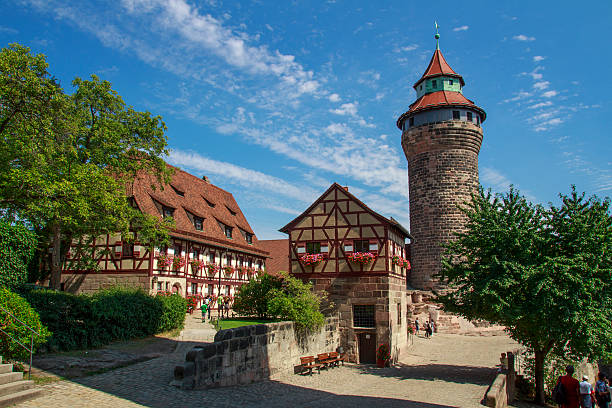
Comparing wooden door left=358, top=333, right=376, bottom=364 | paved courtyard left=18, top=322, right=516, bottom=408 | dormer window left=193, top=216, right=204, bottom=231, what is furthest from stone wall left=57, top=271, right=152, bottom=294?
wooden door left=358, top=333, right=376, bottom=364

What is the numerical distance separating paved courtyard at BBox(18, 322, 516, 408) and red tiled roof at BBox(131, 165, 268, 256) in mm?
10974

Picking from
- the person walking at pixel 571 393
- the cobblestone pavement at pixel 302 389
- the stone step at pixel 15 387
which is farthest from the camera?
the person walking at pixel 571 393

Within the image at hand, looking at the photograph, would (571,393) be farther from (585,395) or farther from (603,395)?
(603,395)

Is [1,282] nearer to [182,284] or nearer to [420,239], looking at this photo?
[182,284]

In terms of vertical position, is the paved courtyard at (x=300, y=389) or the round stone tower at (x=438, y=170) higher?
the round stone tower at (x=438, y=170)

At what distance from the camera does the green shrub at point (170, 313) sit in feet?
63.3

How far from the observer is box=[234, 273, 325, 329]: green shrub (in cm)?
1800

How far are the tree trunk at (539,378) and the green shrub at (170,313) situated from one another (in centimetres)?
1377

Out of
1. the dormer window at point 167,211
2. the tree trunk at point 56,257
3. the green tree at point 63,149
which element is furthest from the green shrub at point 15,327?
the dormer window at point 167,211

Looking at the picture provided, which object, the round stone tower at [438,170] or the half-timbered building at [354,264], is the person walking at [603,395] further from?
the round stone tower at [438,170]

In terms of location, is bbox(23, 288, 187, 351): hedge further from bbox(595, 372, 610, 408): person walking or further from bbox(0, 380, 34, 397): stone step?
bbox(595, 372, 610, 408): person walking

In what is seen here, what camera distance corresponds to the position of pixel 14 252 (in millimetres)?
13508

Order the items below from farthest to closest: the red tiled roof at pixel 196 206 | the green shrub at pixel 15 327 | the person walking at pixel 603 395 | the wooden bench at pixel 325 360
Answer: the red tiled roof at pixel 196 206
the wooden bench at pixel 325 360
the person walking at pixel 603 395
the green shrub at pixel 15 327

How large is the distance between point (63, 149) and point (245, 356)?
10.0m
